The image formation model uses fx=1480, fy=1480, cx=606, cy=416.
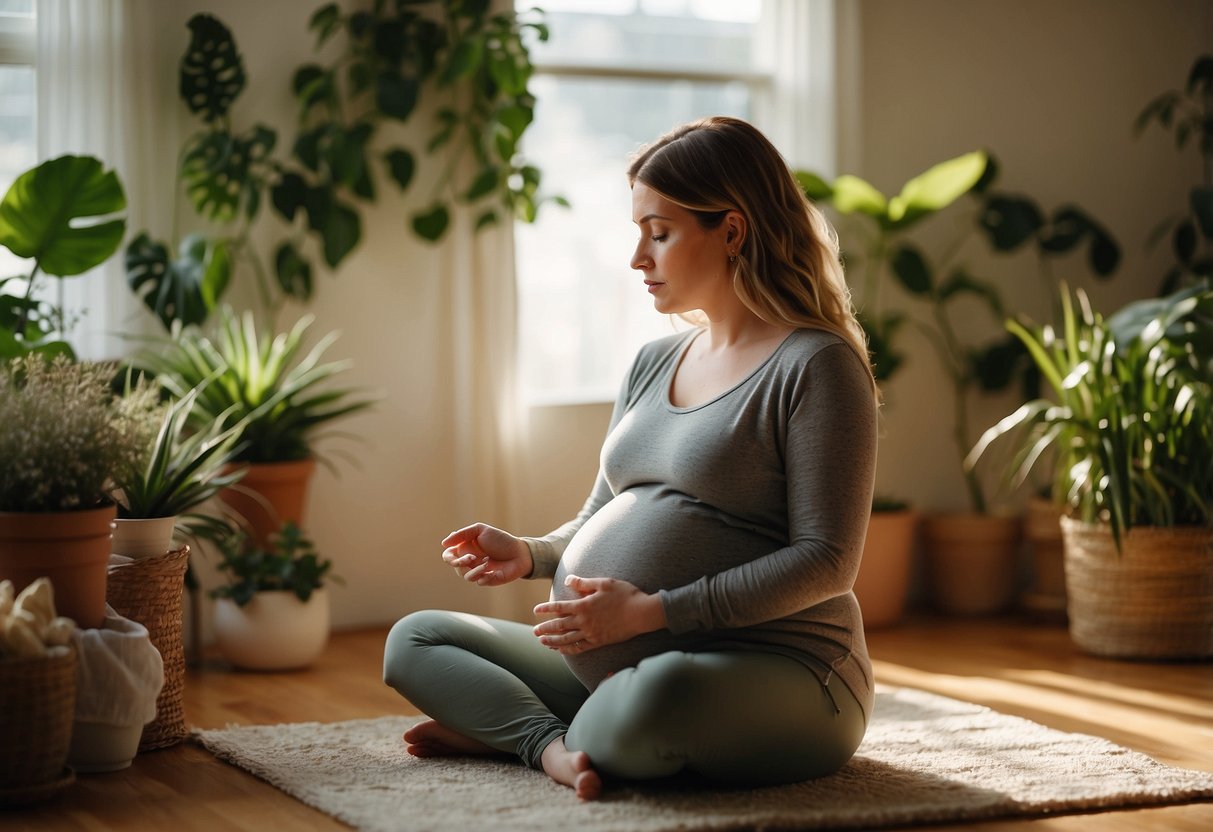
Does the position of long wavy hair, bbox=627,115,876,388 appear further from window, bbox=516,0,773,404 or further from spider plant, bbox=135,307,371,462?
window, bbox=516,0,773,404

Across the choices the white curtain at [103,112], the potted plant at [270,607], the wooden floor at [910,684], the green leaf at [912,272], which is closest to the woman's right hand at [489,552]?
the wooden floor at [910,684]

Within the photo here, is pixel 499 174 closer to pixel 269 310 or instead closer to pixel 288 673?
pixel 269 310

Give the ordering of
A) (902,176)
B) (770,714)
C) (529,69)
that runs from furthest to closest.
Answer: (902,176)
(529,69)
(770,714)

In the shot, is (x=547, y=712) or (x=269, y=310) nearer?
(x=547, y=712)

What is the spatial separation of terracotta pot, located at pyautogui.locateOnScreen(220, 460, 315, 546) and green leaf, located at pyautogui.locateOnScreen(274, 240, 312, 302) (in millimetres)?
497

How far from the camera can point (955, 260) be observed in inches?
190

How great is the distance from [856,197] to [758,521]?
7.22ft

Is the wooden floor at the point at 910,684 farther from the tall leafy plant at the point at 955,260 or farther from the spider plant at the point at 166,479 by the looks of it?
the tall leafy plant at the point at 955,260

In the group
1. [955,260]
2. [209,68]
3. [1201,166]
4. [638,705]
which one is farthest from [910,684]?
[1201,166]

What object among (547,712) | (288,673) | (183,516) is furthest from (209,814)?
(288,673)

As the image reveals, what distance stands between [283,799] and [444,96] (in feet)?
7.61

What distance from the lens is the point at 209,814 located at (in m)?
2.31

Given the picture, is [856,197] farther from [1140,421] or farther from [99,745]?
[99,745]

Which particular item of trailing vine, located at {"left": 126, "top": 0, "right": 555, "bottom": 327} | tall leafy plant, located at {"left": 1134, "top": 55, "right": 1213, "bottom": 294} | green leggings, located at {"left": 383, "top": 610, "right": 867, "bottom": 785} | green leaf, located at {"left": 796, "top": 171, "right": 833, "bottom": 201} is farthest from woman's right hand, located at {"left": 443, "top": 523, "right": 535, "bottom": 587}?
tall leafy plant, located at {"left": 1134, "top": 55, "right": 1213, "bottom": 294}
